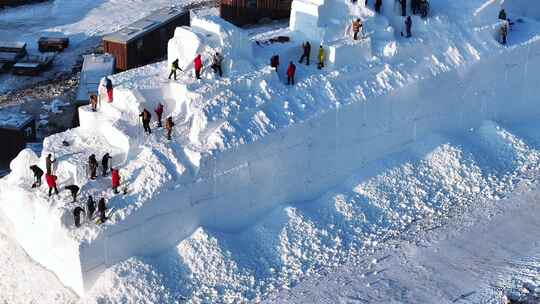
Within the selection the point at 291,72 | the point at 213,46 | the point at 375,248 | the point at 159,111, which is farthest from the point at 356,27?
the point at 375,248

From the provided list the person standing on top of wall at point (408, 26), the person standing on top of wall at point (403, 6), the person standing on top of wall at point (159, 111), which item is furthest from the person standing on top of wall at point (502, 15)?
the person standing on top of wall at point (159, 111)

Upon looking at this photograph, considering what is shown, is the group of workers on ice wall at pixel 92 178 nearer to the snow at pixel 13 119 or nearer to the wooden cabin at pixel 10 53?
the snow at pixel 13 119

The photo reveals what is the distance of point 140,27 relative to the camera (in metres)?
43.4

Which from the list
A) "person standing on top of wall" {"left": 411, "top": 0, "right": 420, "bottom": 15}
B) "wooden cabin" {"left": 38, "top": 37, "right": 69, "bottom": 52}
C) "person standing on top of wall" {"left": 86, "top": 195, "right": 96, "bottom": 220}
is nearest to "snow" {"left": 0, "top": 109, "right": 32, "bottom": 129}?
"wooden cabin" {"left": 38, "top": 37, "right": 69, "bottom": 52}

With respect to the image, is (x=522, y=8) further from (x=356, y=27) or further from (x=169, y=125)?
(x=169, y=125)

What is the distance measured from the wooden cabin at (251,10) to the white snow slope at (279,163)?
50.4ft

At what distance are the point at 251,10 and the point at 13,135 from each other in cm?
1804

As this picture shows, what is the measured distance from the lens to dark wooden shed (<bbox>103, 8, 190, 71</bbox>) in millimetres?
41281

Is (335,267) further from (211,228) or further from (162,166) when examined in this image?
(162,166)

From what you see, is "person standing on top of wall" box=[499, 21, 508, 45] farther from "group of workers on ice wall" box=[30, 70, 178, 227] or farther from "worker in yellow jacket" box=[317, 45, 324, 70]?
"group of workers on ice wall" box=[30, 70, 178, 227]

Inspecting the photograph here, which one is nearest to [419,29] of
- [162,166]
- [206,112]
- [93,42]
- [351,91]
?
[351,91]

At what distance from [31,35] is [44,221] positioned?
25064mm

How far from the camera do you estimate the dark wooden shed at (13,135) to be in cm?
3381

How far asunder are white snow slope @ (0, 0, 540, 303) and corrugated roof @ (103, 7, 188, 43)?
467 inches
